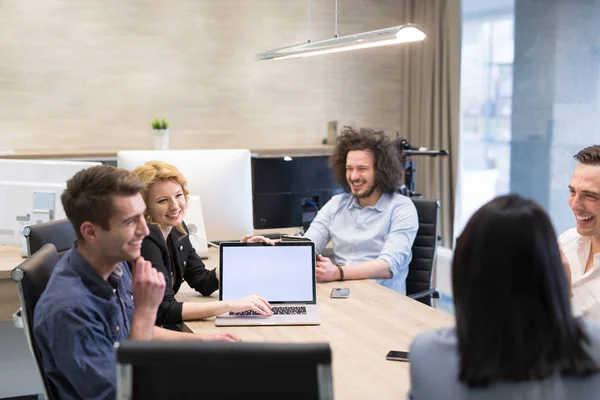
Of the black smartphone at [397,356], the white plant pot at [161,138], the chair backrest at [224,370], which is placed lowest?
the black smartphone at [397,356]

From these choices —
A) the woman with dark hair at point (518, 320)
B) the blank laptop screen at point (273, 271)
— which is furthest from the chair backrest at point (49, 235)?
the woman with dark hair at point (518, 320)

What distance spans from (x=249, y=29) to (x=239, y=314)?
413 centimetres

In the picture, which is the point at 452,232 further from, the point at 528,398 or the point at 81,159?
the point at 528,398

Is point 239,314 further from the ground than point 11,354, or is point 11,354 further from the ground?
point 239,314

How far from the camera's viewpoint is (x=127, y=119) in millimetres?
5934

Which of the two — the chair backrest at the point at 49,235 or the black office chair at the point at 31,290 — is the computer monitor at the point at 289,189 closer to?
the chair backrest at the point at 49,235

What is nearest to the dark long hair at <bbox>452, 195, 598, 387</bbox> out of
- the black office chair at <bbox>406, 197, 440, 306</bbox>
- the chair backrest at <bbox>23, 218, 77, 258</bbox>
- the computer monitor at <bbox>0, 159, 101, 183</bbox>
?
the chair backrest at <bbox>23, 218, 77, 258</bbox>

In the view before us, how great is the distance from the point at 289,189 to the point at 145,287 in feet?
6.24

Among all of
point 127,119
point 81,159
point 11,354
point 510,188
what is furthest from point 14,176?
point 510,188

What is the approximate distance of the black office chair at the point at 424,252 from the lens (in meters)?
3.49

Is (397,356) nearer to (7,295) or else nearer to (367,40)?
(367,40)

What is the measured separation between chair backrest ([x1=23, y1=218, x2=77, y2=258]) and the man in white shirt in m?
1.76

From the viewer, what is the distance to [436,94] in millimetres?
6148

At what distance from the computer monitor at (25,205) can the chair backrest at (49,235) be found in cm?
65
